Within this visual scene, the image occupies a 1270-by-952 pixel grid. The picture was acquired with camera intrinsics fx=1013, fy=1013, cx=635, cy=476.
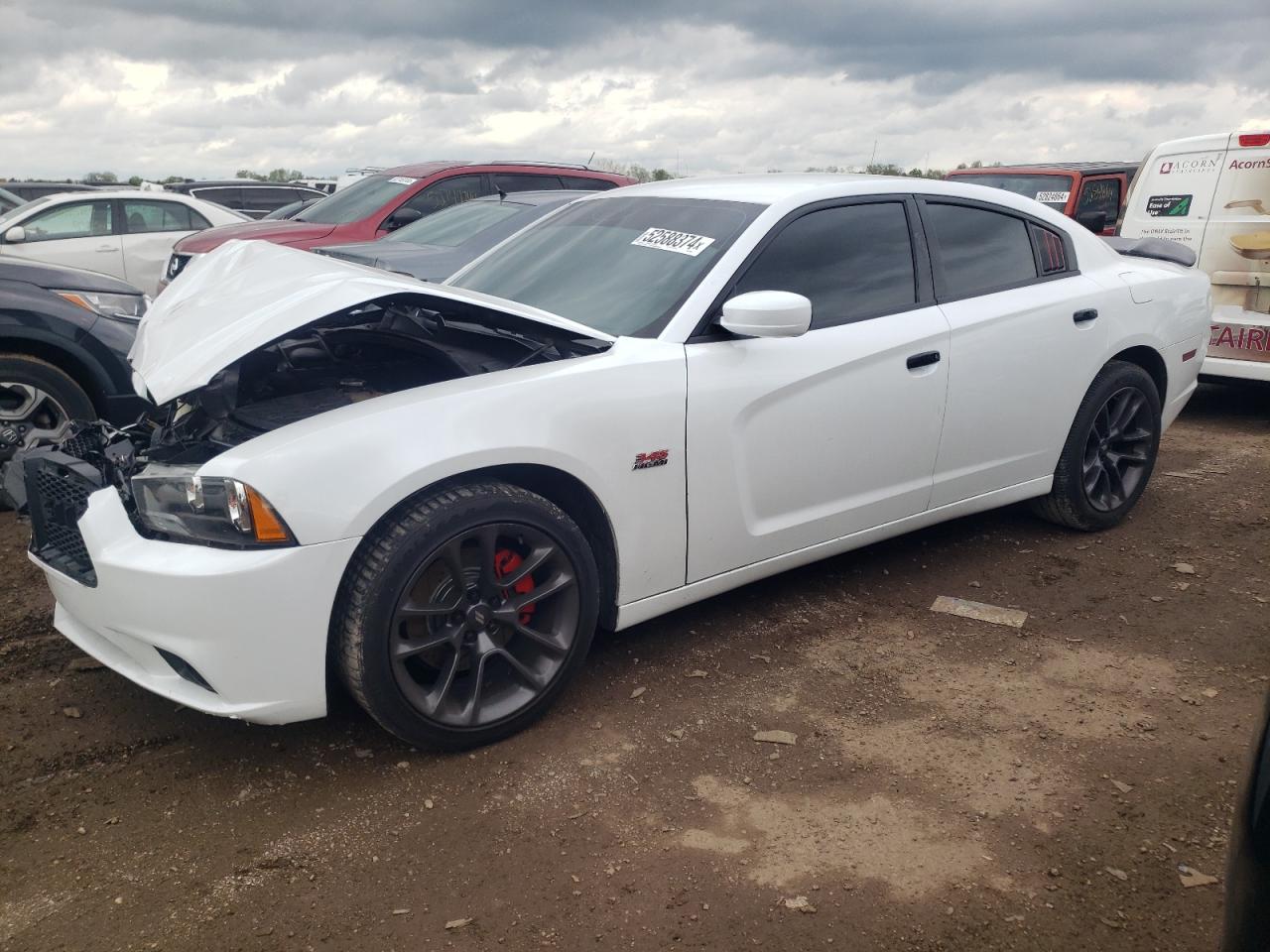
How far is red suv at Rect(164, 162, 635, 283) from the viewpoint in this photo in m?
8.67

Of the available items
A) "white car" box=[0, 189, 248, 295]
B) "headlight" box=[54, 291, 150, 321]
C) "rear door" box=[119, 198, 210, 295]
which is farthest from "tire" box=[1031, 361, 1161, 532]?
"rear door" box=[119, 198, 210, 295]

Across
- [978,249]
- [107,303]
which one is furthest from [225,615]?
[107,303]

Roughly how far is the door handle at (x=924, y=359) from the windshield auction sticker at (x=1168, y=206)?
175 inches

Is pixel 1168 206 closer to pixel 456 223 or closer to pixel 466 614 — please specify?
pixel 456 223

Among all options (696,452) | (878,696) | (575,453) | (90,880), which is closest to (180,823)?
(90,880)

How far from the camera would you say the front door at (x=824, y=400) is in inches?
130

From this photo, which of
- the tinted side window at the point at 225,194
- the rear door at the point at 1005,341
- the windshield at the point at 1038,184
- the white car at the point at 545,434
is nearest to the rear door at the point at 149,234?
the tinted side window at the point at 225,194

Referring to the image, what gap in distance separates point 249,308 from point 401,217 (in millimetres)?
6284

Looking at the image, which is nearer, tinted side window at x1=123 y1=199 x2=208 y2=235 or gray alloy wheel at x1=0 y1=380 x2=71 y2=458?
gray alloy wheel at x1=0 y1=380 x2=71 y2=458

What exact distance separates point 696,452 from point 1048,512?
2360 millimetres

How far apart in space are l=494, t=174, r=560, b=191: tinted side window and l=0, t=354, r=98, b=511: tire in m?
5.31

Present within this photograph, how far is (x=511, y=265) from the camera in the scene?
4023 millimetres

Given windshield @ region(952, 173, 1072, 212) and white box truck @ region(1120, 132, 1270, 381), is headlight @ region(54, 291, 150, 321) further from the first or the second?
windshield @ region(952, 173, 1072, 212)

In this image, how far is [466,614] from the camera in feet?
9.49
